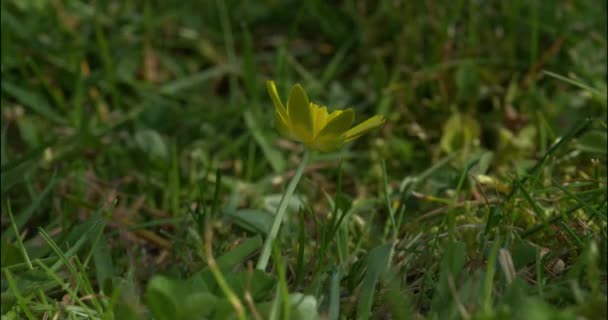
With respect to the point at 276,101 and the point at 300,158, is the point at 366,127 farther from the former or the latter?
the point at 300,158

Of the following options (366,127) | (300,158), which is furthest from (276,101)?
(300,158)

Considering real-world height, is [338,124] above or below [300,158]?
above

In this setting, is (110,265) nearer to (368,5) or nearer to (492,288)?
(492,288)

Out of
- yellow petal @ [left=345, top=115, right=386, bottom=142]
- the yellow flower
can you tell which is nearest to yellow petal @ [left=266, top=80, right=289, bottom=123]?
the yellow flower

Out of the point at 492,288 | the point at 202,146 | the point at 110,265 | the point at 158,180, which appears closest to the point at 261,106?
the point at 202,146

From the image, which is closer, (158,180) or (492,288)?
(492,288)

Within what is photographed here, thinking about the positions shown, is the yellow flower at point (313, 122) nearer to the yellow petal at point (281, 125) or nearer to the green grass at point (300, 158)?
the yellow petal at point (281, 125)
